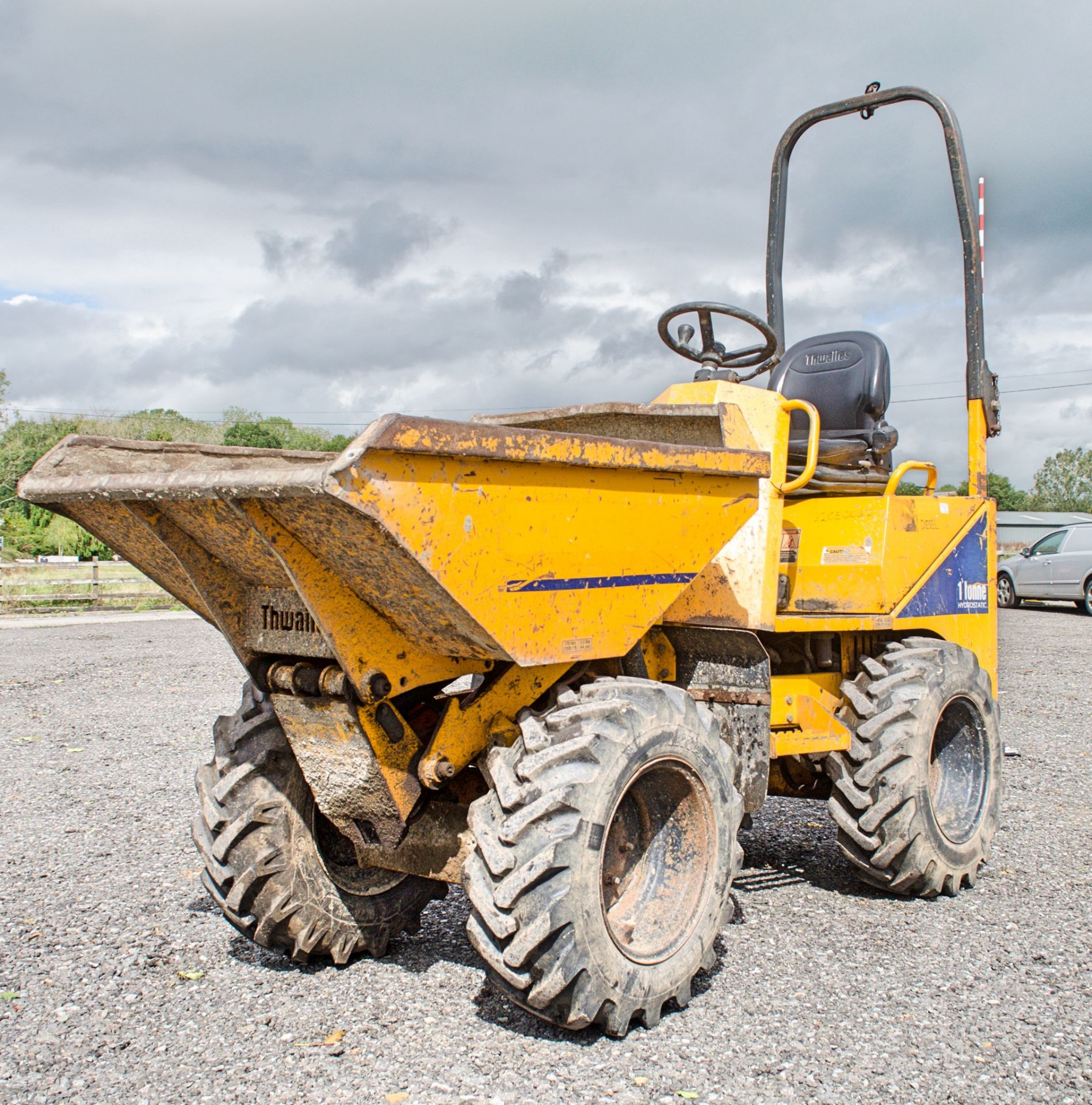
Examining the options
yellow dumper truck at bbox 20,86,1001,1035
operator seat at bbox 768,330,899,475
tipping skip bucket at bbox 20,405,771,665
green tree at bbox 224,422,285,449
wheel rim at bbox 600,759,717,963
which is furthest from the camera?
green tree at bbox 224,422,285,449

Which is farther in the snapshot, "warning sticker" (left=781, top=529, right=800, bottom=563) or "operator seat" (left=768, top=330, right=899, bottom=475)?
"operator seat" (left=768, top=330, right=899, bottom=475)

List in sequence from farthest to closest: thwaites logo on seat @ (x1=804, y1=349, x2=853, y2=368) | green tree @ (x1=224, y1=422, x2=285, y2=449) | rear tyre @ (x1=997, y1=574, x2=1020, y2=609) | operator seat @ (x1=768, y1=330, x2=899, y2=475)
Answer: green tree @ (x1=224, y1=422, x2=285, y2=449) < rear tyre @ (x1=997, y1=574, x2=1020, y2=609) < thwaites logo on seat @ (x1=804, y1=349, x2=853, y2=368) < operator seat @ (x1=768, y1=330, x2=899, y2=475)

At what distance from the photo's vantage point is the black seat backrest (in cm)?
561

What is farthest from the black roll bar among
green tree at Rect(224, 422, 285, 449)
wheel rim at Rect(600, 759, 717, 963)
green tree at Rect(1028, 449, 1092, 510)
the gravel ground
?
green tree at Rect(1028, 449, 1092, 510)

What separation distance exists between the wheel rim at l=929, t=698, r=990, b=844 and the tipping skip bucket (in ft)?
6.52

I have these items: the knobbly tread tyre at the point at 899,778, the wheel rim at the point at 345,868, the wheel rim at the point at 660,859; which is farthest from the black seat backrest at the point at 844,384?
the wheel rim at the point at 345,868

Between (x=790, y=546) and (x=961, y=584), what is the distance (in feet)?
3.01

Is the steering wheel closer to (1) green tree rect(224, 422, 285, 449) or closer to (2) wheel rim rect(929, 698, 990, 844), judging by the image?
(2) wheel rim rect(929, 698, 990, 844)

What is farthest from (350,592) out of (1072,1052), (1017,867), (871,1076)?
(1017,867)

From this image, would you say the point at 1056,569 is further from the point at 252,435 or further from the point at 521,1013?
the point at 252,435

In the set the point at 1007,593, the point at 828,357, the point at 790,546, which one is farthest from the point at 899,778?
the point at 1007,593

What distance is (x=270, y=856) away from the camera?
3592 millimetres

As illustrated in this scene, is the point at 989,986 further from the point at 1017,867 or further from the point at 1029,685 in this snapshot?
the point at 1029,685

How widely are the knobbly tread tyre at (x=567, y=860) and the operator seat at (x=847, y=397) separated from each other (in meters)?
2.53
